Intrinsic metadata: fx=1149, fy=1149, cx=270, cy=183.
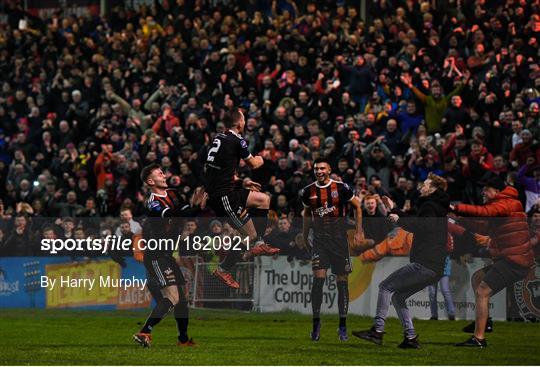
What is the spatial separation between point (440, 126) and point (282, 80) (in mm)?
4194

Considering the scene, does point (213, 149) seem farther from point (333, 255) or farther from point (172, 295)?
point (333, 255)

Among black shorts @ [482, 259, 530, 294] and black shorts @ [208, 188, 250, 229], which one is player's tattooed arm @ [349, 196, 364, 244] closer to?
black shorts @ [208, 188, 250, 229]

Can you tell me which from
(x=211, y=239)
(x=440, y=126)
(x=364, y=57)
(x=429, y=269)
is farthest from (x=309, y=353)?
(x=364, y=57)

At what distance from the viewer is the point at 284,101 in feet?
79.3

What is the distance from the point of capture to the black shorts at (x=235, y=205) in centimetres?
1548

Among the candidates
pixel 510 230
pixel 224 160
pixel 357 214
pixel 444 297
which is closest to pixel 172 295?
pixel 224 160

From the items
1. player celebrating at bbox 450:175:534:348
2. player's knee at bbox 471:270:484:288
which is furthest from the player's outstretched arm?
player's knee at bbox 471:270:484:288

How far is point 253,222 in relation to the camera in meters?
16.3

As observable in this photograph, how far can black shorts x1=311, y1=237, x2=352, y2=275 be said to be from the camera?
629 inches

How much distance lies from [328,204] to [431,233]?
180 cm

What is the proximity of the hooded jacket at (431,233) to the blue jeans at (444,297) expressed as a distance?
309cm

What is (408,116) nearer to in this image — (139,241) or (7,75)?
(139,241)

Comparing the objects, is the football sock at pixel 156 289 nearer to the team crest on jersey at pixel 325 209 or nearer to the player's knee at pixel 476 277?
the team crest on jersey at pixel 325 209

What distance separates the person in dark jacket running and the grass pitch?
49 cm
